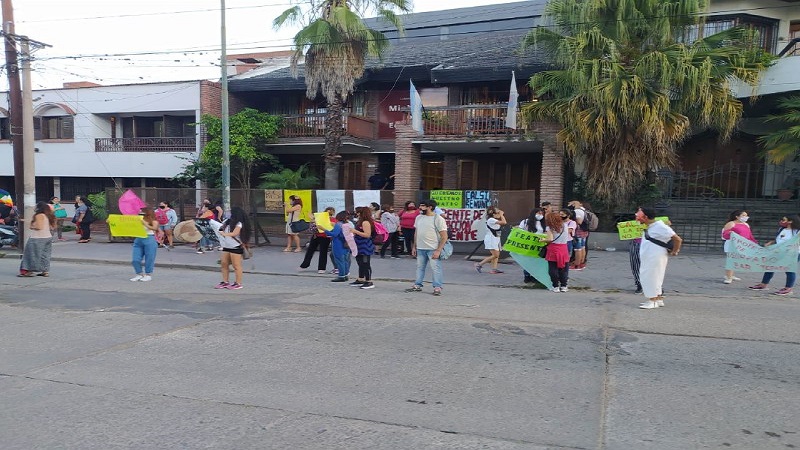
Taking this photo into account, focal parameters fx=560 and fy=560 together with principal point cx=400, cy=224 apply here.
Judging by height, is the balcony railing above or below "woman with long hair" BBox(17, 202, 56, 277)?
above

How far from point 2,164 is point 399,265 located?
24.0 m

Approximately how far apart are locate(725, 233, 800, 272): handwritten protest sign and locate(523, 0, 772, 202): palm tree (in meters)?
4.62

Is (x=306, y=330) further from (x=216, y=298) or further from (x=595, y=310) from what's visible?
(x=595, y=310)

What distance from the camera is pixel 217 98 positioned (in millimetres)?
23438

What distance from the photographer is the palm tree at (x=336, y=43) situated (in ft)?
55.9

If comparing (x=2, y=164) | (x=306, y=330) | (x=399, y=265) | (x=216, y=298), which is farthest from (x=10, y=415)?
(x=2, y=164)

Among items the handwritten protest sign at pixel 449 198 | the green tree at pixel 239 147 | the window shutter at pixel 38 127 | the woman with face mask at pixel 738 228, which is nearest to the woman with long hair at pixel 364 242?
the handwritten protest sign at pixel 449 198

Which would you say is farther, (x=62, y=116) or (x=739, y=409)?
(x=62, y=116)

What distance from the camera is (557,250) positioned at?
9781 mm

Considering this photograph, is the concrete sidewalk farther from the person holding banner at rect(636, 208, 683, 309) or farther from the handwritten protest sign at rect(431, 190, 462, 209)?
the person holding banner at rect(636, 208, 683, 309)

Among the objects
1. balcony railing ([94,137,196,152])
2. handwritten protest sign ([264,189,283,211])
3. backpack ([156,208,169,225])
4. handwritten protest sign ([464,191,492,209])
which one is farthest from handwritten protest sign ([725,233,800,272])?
balcony railing ([94,137,196,152])

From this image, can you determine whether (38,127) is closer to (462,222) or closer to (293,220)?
(293,220)

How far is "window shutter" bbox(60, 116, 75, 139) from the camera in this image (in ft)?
83.3

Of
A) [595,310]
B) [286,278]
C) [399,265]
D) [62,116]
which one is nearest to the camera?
[595,310]
